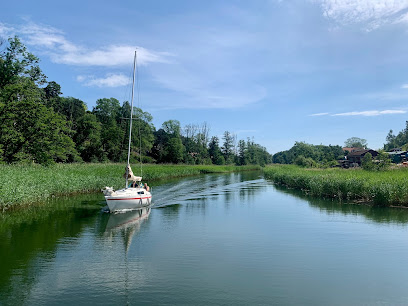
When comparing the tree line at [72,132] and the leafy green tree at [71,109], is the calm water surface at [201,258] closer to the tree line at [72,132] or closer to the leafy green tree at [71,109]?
the tree line at [72,132]

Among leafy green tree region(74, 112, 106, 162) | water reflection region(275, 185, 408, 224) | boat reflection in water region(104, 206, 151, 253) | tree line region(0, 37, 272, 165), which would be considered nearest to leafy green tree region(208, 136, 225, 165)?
tree line region(0, 37, 272, 165)

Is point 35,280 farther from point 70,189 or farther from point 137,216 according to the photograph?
point 70,189

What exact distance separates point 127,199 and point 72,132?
41414 mm

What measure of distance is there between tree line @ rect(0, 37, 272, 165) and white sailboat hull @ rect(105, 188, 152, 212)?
17.7 feet

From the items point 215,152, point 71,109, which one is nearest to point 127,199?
point 71,109

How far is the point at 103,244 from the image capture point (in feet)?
46.3

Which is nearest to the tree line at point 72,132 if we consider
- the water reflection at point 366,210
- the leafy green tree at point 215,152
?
the leafy green tree at point 215,152

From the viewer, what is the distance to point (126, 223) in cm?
1889

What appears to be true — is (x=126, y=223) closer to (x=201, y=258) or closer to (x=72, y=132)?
(x=201, y=258)

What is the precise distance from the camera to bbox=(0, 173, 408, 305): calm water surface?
9.16 m

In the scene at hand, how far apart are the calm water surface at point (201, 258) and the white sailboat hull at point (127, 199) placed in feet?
2.24

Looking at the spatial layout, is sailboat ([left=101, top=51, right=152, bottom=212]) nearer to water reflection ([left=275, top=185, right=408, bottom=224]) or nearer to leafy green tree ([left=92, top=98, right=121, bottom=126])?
water reflection ([left=275, top=185, right=408, bottom=224])

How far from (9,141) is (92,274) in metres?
29.1

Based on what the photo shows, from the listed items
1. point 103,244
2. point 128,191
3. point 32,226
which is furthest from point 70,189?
point 103,244
